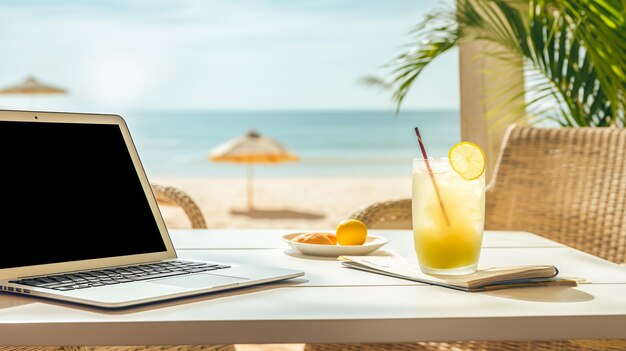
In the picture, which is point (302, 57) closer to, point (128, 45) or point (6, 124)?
point (128, 45)

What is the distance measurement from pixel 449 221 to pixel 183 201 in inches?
37.0

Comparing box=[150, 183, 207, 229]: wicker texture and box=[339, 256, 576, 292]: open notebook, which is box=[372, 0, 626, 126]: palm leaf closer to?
box=[150, 183, 207, 229]: wicker texture

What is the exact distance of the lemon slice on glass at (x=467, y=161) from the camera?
0.96 metres

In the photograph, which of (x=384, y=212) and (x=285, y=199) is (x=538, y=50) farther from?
(x=285, y=199)

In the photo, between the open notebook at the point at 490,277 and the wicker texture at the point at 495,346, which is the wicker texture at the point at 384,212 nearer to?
the wicker texture at the point at 495,346

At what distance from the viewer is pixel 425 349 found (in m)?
1.34

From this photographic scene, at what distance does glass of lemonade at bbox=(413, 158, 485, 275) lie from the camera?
37.8 inches

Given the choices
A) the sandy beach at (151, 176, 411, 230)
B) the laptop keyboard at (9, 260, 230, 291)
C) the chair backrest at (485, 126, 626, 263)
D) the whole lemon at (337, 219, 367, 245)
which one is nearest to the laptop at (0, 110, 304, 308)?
the laptop keyboard at (9, 260, 230, 291)

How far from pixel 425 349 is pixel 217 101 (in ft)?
61.5

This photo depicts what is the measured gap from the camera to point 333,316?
0.74 metres

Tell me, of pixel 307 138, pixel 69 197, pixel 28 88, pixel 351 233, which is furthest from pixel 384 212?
pixel 307 138

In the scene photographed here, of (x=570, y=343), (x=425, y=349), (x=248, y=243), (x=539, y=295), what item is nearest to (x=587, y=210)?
(x=570, y=343)

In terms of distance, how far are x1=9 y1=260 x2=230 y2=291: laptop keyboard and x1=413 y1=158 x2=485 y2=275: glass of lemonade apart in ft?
0.88

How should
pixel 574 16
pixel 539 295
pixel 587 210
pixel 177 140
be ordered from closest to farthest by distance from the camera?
pixel 539 295 → pixel 587 210 → pixel 574 16 → pixel 177 140
